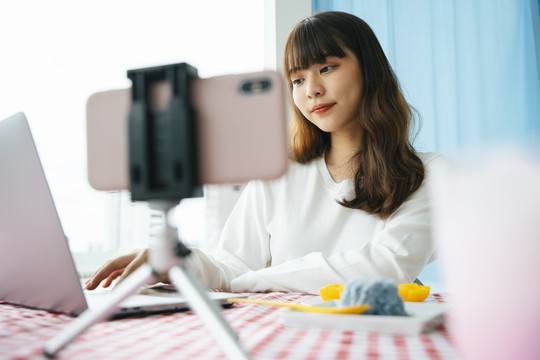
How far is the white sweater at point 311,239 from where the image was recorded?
100 cm

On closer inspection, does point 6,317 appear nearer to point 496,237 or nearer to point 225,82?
point 225,82

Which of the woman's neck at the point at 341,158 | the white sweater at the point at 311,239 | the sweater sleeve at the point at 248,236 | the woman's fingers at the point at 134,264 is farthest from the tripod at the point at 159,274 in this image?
the woman's neck at the point at 341,158

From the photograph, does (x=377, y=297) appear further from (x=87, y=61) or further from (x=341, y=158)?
(x=87, y=61)

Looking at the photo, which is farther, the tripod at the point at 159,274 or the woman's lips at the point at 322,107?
the woman's lips at the point at 322,107

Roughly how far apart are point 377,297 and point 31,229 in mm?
439

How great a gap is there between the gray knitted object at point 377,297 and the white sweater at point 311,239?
456 mm

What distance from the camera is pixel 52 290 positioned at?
0.62 m

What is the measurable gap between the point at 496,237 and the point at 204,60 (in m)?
2.27

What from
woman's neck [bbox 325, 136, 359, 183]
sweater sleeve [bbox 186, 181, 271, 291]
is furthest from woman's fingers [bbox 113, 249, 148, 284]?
woman's neck [bbox 325, 136, 359, 183]

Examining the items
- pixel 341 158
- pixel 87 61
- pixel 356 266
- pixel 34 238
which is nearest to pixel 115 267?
pixel 34 238

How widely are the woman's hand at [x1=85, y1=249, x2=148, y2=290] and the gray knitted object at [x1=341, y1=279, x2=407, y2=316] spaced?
50 cm

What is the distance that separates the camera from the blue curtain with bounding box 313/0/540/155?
7.02 ft

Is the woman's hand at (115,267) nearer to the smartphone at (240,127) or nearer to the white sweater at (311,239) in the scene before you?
the white sweater at (311,239)

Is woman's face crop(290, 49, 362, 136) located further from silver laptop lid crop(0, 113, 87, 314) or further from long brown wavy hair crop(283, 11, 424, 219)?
silver laptop lid crop(0, 113, 87, 314)
